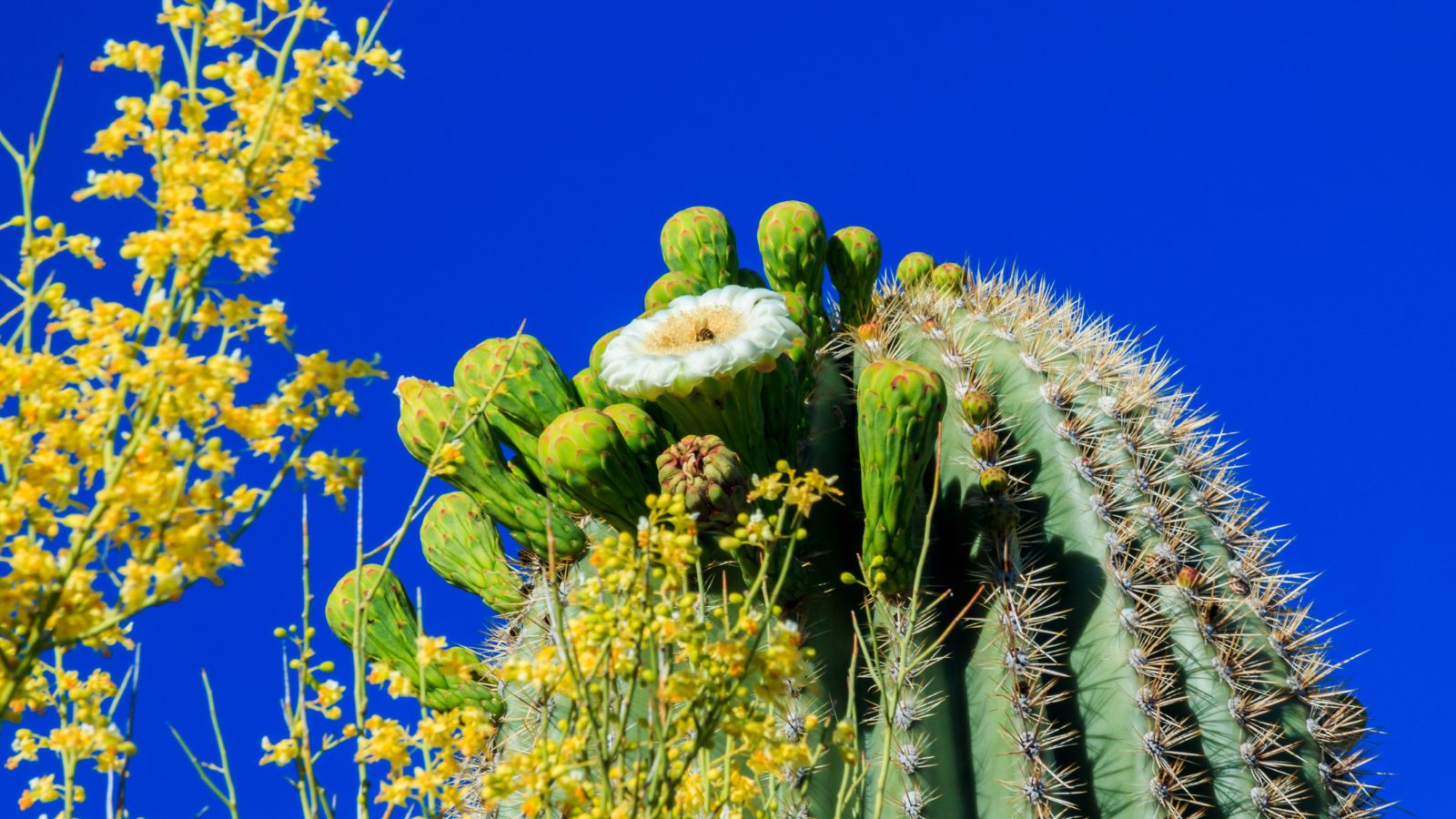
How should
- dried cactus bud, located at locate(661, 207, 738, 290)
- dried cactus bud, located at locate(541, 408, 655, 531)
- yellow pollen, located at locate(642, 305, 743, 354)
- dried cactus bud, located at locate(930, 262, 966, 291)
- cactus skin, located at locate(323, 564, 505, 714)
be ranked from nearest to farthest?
dried cactus bud, located at locate(541, 408, 655, 531) < yellow pollen, located at locate(642, 305, 743, 354) < cactus skin, located at locate(323, 564, 505, 714) < dried cactus bud, located at locate(661, 207, 738, 290) < dried cactus bud, located at locate(930, 262, 966, 291)

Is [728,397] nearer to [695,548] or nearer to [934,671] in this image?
[934,671]

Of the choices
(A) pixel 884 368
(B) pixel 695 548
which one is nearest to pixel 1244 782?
(A) pixel 884 368

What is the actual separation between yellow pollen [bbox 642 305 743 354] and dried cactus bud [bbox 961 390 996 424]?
0.62 meters

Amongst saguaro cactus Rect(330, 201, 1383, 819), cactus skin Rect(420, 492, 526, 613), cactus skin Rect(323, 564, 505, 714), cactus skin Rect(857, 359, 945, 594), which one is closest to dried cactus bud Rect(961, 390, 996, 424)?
saguaro cactus Rect(330, 201, 1383, 819)

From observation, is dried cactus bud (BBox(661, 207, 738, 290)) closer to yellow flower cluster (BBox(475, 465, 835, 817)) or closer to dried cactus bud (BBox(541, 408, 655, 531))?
dried cactus bud (BBox(541, 408, 655, 531))

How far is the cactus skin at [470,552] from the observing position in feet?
10.8

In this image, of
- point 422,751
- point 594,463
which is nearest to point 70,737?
point 422,751

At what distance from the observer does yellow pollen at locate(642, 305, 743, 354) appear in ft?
9.87

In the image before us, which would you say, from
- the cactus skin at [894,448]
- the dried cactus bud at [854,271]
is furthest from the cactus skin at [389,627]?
the dried cactus bud at [854,271]

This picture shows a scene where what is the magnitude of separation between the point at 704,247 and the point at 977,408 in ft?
Result: 2.72

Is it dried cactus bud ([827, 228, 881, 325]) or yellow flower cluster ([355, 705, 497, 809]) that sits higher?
dried cactus bud ([827, 228, 881, 325])

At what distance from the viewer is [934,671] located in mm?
3000

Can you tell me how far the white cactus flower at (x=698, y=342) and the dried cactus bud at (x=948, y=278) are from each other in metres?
0.95

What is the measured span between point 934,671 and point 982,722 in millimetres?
145
